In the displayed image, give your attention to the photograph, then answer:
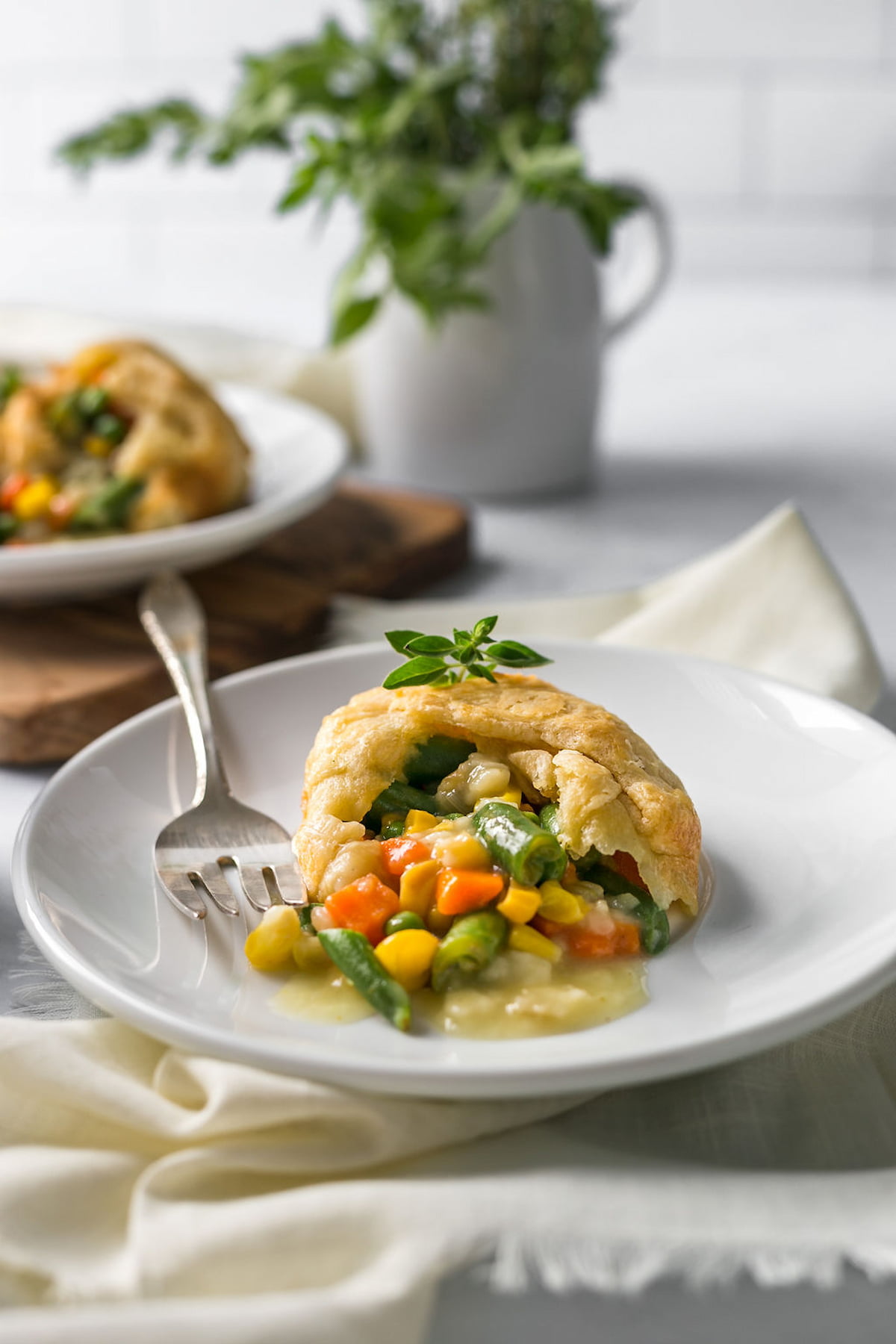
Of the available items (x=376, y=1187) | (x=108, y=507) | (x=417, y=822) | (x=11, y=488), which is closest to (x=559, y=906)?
(x=417, y=822)

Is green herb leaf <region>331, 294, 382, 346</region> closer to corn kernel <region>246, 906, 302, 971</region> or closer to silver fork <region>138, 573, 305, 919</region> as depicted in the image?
silver fork <region>138, 573, 305, 919</region>

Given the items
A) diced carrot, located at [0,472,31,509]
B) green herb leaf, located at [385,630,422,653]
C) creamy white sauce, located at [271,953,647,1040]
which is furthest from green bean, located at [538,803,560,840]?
diced carrot, located at [0,472,31,509]

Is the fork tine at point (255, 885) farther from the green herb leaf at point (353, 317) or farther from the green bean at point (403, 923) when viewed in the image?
the green herb leaf at point (353, 317)

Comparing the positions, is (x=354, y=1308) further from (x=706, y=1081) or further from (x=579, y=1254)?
(x=706, y=1081)

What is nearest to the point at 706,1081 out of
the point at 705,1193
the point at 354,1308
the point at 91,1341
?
the point at 705,1193

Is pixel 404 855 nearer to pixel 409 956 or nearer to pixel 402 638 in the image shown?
pixel 409 956

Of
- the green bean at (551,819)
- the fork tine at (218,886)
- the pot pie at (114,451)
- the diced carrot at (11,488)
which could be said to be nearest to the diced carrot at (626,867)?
the green bean at (551,819)
